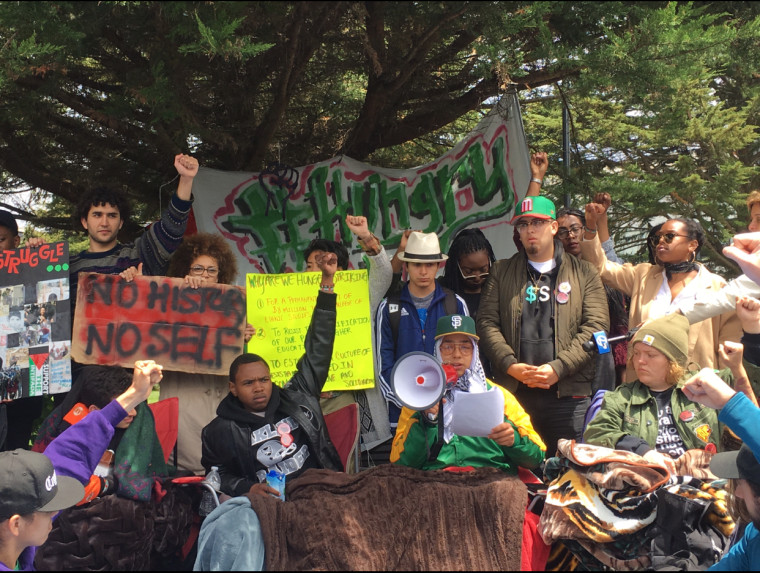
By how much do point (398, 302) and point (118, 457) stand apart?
182 cm

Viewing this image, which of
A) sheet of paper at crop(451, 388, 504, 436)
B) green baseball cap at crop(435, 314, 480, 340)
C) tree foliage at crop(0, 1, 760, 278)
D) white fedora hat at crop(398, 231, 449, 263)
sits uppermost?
tree foliage at crop(0, 1, 760, 278)

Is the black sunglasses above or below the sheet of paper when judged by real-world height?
above

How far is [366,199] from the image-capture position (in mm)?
6590

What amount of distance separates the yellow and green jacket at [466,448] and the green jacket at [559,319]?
72 centimetres

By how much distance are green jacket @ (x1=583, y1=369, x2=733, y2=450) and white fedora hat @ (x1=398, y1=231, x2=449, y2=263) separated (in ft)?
4.67

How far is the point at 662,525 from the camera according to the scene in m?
3.07

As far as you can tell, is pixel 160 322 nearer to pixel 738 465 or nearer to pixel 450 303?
pixel 450 303

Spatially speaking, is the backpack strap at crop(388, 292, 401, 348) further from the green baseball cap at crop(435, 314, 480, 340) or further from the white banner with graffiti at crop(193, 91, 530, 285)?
the white banner with graffiti at crop(193, 91, 530, 285)

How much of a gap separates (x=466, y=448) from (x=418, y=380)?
46cm

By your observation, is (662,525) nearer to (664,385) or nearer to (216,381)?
(664,385)

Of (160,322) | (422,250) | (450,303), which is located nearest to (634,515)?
(450,303)

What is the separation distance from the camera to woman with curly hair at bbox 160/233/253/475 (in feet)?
14.9

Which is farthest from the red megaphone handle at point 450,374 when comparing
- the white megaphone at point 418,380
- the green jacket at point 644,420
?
the green jacket at point 644,420

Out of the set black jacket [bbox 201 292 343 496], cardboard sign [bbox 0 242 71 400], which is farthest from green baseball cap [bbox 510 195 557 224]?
cardboard sign [bbox 0 242 71 400]
